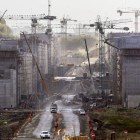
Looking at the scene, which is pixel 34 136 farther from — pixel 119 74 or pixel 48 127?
pixel 119 74

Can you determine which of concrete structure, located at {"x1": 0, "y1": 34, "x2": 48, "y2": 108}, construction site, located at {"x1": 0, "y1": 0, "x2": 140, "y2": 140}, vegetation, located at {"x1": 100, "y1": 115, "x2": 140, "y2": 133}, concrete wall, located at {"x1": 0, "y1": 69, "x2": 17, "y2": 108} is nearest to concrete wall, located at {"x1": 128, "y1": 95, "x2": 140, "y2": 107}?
construction site, located at {"x1": 0, "y1": 0, "x2": 140, "y2": 140}

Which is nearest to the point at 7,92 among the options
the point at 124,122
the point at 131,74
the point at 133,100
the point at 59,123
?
the point at 59,123

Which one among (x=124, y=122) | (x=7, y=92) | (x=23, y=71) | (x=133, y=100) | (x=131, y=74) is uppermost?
(x=23, y=71)

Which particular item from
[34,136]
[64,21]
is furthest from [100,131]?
[64,21]

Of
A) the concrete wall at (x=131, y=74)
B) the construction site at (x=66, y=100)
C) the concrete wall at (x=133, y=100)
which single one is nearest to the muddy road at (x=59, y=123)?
the construction site at (x=66, y=100)

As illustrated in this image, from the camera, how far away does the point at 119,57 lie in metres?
81.9

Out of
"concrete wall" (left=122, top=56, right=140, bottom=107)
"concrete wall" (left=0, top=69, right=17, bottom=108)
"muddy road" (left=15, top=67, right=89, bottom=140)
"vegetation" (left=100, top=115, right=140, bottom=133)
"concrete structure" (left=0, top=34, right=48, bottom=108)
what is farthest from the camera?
"concrete structure" (left=0, top=34, right=48, bottom=108)

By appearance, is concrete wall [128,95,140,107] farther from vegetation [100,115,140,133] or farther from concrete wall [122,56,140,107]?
vegetation [100,115,140,133]

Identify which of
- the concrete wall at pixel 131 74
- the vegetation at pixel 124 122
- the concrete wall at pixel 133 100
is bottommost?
the vegetation at pixel 124 122

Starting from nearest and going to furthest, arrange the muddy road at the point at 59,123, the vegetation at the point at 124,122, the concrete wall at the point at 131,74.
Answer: the muddy road at the point at 59,123 → the vegetation at the point at 124,122 → the concrete wall at the point at 131,74

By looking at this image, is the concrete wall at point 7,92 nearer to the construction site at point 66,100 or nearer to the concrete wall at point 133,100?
the construction site at point 66,100

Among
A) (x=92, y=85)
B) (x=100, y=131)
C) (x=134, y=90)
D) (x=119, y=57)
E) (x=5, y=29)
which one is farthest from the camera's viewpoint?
(x=5, y=29)

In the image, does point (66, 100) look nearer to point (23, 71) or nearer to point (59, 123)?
point (23, 71)

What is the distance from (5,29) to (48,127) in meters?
156
